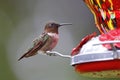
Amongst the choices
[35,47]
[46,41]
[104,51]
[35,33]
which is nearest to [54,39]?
[46,41]

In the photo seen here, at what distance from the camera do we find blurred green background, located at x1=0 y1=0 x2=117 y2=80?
5453 mm

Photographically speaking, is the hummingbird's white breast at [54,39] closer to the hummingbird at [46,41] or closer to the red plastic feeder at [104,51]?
the hummingbird at [46,41]

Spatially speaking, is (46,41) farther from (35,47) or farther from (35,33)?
(35,33)

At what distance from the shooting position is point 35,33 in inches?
221

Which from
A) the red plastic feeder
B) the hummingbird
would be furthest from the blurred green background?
the red plastic feeder

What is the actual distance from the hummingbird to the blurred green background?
2.07 metres

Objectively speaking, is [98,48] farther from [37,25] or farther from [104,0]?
[37,25]

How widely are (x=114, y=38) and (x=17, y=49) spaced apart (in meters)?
3.36

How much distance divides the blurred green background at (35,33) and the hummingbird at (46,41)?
2.07m

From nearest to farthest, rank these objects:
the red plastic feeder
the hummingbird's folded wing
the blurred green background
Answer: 1. the red plastic feeder
2. the hummingbird's folded wing
3. the blurred green background

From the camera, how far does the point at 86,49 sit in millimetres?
2514

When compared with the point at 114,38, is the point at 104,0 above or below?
above

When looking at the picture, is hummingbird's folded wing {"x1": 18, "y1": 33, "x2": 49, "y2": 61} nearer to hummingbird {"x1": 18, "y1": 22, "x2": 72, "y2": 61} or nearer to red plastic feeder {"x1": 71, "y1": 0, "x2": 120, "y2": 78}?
hummingbird {"x1": 18, "y1": 22, "x2": 72, "y2": 61}

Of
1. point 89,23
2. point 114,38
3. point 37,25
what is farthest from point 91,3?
point 37,25
